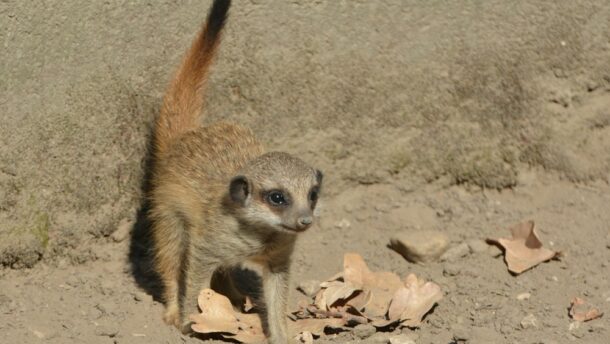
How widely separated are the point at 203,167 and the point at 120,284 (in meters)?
0.73

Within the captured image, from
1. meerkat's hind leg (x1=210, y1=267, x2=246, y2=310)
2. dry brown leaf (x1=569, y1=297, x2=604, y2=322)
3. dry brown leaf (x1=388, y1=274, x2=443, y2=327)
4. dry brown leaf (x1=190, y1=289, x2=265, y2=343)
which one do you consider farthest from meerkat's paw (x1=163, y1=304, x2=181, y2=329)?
dry brown leaf (x1=569, y1=297, x2=604, y2=322)

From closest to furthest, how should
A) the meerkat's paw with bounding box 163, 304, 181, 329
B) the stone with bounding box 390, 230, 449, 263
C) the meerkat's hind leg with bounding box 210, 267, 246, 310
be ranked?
the meerkat's paw with bounding box 163, 304, 181, 329 < the meerkat's hind leg with bounding box 210, 267, 246, 310 < the stone with bounding box 390, 230, 449, 263

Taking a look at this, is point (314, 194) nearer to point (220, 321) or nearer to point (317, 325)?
point (317, 325)

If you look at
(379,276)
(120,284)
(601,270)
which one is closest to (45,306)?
(120,284)

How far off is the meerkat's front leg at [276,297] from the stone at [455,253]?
37.8 inches

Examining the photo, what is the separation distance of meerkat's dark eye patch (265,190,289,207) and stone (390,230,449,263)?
1.01m

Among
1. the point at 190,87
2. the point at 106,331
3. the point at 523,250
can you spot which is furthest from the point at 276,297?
the point at 523,250

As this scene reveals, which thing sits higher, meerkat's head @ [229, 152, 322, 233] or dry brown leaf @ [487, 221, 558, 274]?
meerkat's head @ [229, 152, 322, 233]

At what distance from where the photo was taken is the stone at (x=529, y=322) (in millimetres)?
4562

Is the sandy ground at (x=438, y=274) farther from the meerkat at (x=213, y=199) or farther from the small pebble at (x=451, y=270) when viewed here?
the meerkat at (x=213, y=199)

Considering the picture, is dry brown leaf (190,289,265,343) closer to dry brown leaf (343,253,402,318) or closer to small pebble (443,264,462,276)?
dry brown leaf (343,253,402,318)

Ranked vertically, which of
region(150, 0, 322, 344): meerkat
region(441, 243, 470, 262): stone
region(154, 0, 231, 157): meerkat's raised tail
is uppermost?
region(154, 0, 231, 157): meerkat's raised tail

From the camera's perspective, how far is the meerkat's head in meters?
4.48

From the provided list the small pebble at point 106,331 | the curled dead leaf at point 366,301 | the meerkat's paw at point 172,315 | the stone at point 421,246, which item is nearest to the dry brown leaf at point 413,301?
the curled dead leaf at point 366,301
